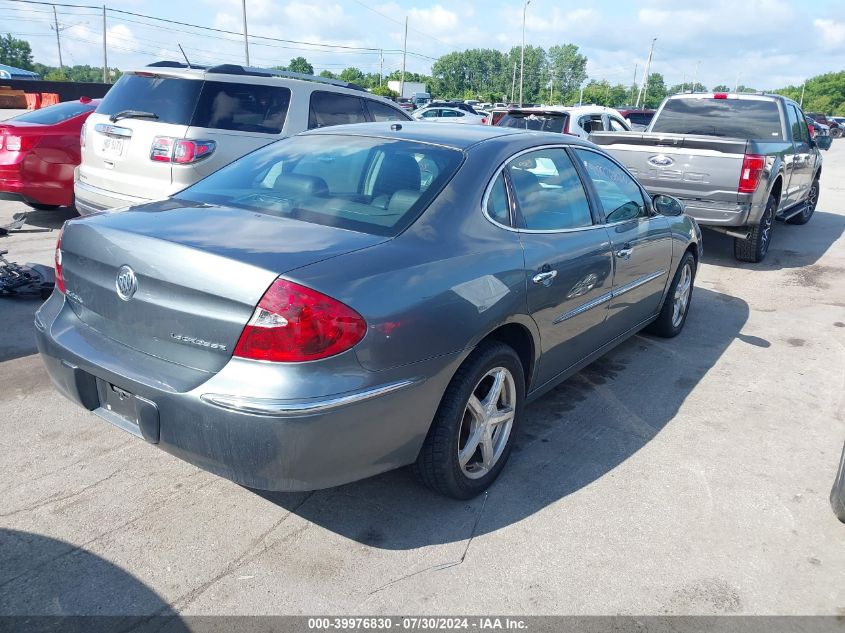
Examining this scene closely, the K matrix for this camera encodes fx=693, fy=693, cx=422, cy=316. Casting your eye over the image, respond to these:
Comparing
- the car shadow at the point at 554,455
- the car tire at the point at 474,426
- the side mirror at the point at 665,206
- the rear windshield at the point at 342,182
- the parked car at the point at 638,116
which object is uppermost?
the parked car at the point at 638,116

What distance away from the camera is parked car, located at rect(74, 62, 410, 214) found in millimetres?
6234

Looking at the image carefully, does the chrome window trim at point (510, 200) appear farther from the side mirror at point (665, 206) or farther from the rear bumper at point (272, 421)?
the side mirror at point (665, 206)

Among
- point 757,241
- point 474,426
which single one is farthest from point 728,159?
point 474,426

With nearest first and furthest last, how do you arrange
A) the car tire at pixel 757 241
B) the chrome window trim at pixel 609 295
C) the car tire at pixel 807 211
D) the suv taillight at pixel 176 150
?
the chrome window trim at pixel 609 295 → the suv taillight at pixel 176 150 → the car tire at pixel 757 241 → the car tire at pixel 807 211

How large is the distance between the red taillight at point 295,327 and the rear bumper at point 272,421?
0.16m

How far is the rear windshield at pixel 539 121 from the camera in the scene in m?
10.9

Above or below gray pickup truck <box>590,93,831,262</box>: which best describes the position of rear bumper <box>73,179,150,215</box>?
below

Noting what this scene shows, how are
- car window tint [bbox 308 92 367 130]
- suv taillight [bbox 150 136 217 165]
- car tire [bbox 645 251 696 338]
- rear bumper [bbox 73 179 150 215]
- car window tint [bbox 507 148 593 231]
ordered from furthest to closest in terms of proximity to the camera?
1. car window tint [bbox 308 92 367 130]
2. rear bumper [bbox 73 179 150 215]
3. suv taillight [bbox 150 136 217 165]
4. car tire [bbox 645 251 696 338]
5. car window tint [bbox 507 148 593 231]

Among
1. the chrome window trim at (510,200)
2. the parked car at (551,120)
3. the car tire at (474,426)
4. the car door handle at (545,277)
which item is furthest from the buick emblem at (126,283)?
the parked car at (551,120)

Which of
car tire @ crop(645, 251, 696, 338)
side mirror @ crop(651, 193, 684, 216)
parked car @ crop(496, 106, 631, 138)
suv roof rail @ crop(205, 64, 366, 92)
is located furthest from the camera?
parked car @ crop(496, 106, 631, 138)

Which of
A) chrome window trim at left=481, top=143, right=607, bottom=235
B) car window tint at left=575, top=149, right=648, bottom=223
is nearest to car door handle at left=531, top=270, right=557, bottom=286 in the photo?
chrome window trim at left=481, top=143, right=607, bottom=235

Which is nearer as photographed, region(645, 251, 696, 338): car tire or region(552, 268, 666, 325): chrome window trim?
region(552, 268, 666, 325): chrome window trim

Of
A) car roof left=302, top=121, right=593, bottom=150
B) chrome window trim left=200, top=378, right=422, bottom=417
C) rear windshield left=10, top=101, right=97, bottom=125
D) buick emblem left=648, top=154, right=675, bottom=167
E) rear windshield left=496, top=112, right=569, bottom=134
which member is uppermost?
rear windshield left=496, top=112, right=569, bottom=134

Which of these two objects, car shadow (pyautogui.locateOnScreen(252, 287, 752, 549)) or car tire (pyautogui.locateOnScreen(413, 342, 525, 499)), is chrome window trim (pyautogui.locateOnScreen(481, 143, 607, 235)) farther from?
car shadow (pyautogui.locateOnScreen(252, 287, 752, 549))
